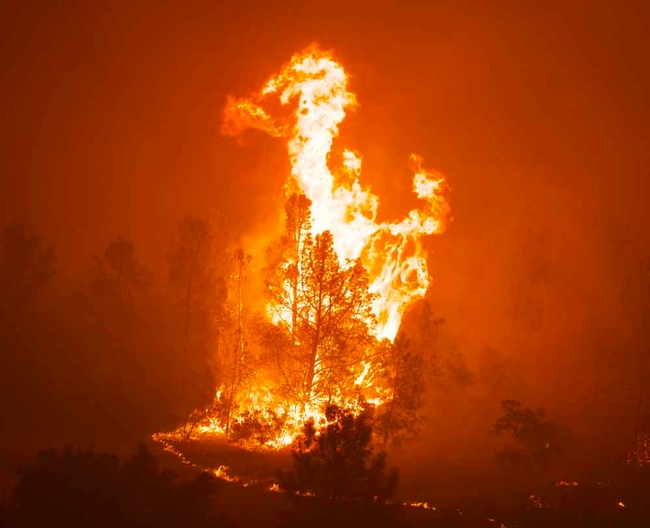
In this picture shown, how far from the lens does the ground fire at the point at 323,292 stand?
30469mm

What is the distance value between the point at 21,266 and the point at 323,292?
33.2m

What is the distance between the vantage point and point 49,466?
41.0 ft

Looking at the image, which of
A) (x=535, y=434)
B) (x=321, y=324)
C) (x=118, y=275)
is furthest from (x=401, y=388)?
(x=118, y=275)

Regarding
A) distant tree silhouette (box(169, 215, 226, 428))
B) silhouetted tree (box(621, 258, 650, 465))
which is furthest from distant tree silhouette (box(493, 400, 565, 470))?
distant tree silhouette (box(169, 215, 226, 428))

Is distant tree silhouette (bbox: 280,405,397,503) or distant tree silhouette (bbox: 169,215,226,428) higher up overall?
distant tree silhouette (bbox: 169,215,226,428)

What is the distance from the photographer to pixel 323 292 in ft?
100

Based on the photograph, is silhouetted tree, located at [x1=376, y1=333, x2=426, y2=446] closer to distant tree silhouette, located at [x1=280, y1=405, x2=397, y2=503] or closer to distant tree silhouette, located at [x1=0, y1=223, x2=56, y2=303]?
distant tree silhouette, located at [x1=280, y1=405, x2=397, y2=503]

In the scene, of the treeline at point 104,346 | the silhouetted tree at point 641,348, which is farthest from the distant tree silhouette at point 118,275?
the silhouetted tree at point 641,348

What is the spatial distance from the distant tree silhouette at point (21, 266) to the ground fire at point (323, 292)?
906 inches

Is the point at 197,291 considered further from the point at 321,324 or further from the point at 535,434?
the point at 535,434

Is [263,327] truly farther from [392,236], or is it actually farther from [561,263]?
[561,263]

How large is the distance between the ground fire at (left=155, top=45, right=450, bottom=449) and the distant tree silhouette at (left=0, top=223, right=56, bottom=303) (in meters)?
23.0

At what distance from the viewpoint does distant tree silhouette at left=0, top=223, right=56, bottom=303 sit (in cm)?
4772

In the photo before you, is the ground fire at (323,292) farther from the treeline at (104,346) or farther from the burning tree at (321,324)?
the treeline at (104,346)
